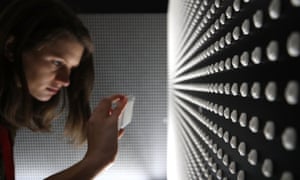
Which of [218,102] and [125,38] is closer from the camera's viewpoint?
[218,102]

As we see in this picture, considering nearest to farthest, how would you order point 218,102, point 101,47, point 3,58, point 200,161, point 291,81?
point 291,81, point 218,102, point 200,161, point 3,58, point 101,47

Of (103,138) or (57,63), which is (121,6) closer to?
(57,63)

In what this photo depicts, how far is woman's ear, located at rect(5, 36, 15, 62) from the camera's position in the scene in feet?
2.53

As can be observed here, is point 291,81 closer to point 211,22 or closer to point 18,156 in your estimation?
point 211,22

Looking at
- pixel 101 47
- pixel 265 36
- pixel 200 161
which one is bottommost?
pixel 200 161

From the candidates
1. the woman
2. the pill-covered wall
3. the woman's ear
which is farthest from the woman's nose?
the pill-covered wall

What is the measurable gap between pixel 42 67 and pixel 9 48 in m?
0.08

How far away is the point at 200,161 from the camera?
387mm

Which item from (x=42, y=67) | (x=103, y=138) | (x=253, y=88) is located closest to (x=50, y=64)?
(x=42, y=67)

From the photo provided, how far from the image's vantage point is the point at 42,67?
2.62 ft

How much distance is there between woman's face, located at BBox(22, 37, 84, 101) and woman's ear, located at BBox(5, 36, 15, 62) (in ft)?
0.10

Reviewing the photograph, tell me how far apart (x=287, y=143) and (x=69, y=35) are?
2.43 feet

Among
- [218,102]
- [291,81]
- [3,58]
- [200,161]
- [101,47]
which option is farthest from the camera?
[101,47]

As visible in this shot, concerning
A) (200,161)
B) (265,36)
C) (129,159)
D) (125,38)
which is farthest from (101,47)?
(265,36)
